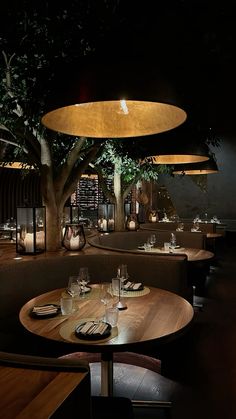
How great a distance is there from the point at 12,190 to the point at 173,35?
7.23 m

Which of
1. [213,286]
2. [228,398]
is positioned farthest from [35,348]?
[213,286]

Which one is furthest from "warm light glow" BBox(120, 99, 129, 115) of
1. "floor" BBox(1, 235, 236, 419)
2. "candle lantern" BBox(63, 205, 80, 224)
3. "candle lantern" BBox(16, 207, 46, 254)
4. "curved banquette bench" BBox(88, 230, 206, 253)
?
"curved banquette bench" BBox(88, 230, 206, 253)

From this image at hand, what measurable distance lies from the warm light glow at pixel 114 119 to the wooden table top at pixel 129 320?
1210 mm

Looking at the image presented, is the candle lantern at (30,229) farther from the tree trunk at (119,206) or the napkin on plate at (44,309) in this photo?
the tree trunk at (119,206)

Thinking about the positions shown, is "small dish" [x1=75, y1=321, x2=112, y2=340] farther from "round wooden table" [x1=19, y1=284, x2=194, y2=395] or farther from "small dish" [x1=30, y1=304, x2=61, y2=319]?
"small dish" [x1=30, y1=304, x2=61, y2=319]

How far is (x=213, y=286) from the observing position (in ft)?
21.0

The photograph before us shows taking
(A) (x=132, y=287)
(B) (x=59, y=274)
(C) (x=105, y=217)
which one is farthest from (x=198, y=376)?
(C) (x=105, y=217)

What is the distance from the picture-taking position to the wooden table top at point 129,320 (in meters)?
1.85

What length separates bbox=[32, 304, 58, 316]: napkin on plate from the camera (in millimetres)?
2213

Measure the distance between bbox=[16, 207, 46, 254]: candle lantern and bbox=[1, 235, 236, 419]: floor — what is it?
1.35 metres

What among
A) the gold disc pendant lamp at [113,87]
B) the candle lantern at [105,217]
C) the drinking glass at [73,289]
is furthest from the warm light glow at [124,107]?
the candle lantern at [105,217]

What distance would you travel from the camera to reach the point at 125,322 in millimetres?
2127

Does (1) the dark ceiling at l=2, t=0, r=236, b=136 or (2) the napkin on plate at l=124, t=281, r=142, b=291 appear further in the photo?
(2) the napkin on plate at l=124, t=281, r=142, b=291

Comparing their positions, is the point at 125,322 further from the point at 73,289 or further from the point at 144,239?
the point at 144,239
